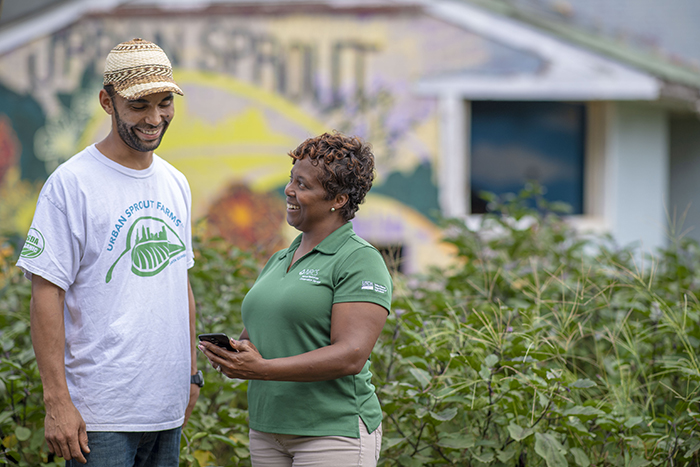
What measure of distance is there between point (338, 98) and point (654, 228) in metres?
4.48

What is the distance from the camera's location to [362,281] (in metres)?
2.04

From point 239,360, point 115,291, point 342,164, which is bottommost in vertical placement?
point 239,360

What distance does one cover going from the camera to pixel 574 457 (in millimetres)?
2795

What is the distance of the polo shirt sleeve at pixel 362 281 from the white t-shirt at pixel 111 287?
652 mm

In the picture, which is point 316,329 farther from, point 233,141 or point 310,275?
point 233,141

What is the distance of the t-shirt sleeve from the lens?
80.7 inches

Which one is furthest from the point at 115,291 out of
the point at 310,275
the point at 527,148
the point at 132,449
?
the point at 527,148

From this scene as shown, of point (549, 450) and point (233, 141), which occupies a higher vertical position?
point (233, 141)

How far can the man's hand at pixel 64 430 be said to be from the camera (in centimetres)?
203

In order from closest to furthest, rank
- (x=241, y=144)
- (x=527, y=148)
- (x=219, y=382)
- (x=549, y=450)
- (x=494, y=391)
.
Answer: (x=549, y=450) < (x=494, y=391) < (x=219, y=382) < (x=241, y=144) < (x=527, y=148)

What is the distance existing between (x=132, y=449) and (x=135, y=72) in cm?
125

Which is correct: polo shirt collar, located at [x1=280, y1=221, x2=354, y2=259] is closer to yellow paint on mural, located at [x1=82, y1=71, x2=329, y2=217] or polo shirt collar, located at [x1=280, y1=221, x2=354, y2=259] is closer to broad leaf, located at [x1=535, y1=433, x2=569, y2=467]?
broad leaf, located at [x1=535, y1=433, x2=569, y2=467]

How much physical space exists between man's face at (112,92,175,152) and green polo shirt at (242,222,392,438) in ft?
2.18

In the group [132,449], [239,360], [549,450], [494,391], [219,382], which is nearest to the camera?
[239,360]
